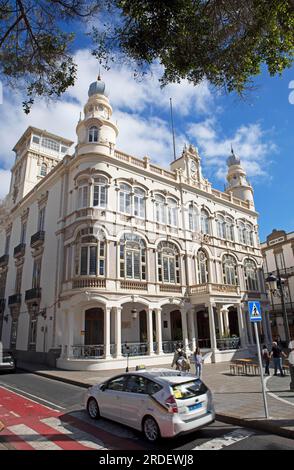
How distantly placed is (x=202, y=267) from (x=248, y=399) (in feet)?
57.8

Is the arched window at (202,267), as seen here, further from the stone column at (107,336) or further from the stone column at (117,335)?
the stone column at (107,336)

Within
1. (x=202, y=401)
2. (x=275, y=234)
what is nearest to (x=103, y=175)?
(x=202, y=401)

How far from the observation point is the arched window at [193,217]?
90.8ft

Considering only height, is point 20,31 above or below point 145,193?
below

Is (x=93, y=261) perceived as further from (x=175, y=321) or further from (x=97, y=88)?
(x=97, y=88)

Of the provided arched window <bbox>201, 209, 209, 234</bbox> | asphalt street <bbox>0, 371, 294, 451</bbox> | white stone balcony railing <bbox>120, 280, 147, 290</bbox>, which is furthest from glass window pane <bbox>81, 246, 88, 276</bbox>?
arched window <bbox>201, 209, 209, 234</bbox>

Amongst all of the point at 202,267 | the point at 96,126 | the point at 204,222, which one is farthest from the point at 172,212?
the point at 96,126

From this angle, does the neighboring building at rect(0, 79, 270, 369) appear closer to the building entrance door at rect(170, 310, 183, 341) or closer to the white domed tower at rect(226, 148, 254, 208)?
the building entrance door at rect(170, 310, 183, 341)

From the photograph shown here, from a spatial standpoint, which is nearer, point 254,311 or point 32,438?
point 32,438

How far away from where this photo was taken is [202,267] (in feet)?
90.0

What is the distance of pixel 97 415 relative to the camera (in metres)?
8.23
